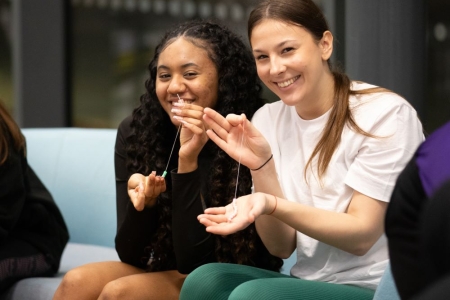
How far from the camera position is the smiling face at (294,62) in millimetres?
2275

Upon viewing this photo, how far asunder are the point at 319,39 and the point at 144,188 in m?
0.72

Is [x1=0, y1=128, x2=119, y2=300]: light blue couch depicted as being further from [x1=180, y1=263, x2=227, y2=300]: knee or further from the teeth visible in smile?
the teeth visible in smile

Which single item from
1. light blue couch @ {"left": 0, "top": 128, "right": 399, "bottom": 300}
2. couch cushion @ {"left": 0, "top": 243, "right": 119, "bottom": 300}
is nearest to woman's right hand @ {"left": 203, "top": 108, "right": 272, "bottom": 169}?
couch cushion @ {"left": 0, "top": 243, "right": 119, "bottom": 300}

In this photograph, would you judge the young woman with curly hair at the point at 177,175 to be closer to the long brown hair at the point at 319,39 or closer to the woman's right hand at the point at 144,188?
the woman's right hand at the point at 144,188

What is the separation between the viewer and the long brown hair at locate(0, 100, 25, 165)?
117 inches

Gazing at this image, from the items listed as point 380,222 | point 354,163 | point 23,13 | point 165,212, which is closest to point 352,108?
point 354,163

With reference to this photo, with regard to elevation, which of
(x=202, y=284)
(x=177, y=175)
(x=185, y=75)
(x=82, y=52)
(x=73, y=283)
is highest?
(x=185, y=75)

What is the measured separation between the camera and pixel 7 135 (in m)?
3.01

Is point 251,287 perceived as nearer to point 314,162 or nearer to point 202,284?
point 202,284

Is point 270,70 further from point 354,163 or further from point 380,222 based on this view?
point 380,222

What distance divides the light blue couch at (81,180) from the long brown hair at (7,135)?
0.51 meters

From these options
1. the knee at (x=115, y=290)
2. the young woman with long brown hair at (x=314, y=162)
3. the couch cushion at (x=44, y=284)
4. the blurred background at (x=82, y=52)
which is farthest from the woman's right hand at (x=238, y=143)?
the blurred background at (x=82, y=52)

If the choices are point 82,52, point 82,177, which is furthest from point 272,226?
point 82,52

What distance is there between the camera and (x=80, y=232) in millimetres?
3549
